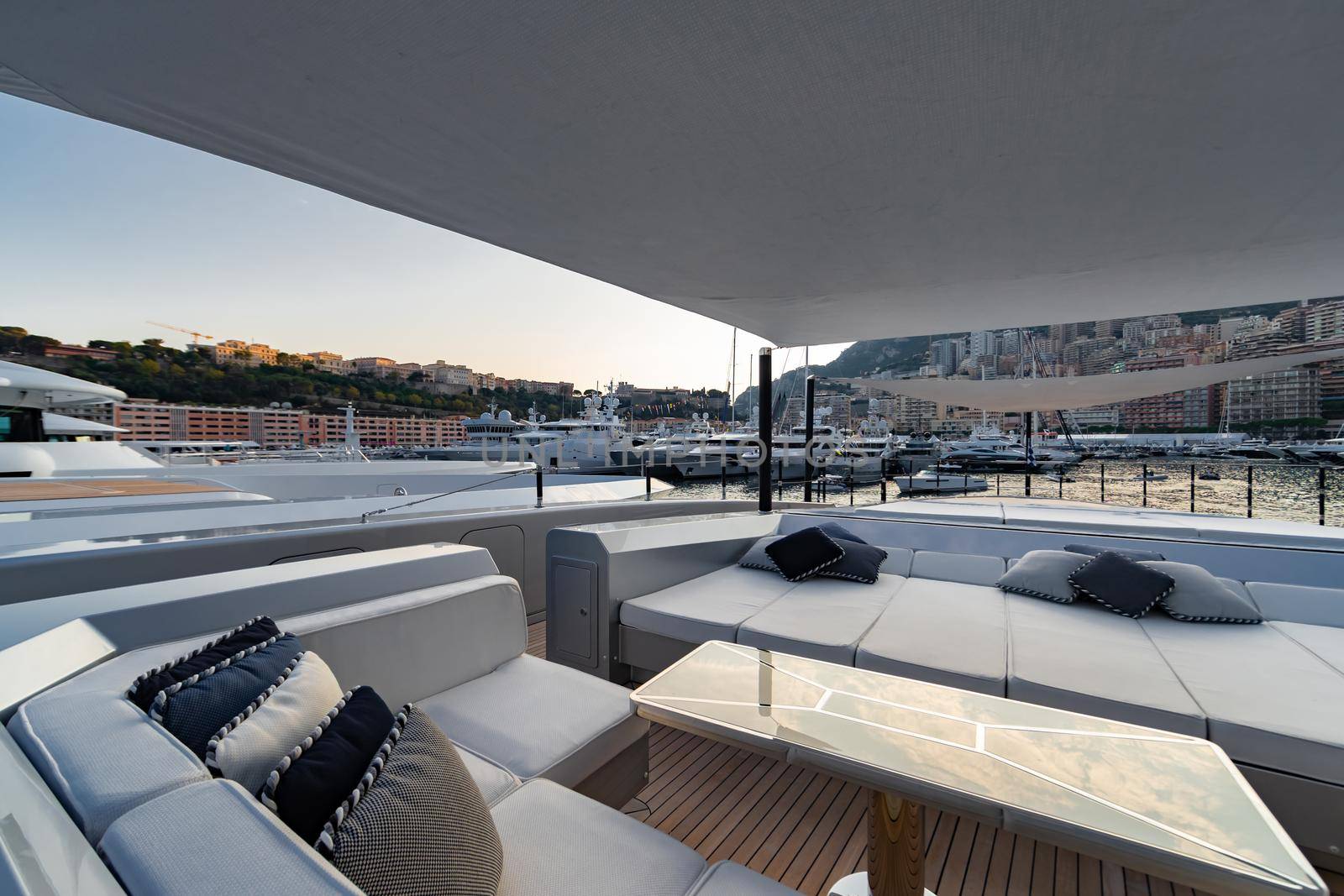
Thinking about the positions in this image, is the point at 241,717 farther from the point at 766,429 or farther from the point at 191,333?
the point at 191,333

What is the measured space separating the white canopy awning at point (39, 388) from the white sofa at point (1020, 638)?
22.5ft

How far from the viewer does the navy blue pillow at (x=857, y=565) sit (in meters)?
2.78

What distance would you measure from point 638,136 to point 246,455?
760 cm

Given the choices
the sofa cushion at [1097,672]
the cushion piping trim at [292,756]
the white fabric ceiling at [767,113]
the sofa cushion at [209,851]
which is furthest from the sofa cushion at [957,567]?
the sofa cushion at [209,851]

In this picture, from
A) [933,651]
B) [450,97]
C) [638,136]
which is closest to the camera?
[450,97]

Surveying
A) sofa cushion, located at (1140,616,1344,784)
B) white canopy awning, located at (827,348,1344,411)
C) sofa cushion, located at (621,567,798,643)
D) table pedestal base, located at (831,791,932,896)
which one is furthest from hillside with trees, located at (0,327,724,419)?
sofa cushion, located at (1140,616,1344,784)

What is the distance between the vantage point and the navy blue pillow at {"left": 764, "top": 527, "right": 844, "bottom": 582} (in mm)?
2826

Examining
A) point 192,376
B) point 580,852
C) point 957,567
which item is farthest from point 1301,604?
point 192,376

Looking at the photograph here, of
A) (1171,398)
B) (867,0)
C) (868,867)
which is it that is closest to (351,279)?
(867,0)

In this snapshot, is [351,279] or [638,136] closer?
[638,136]

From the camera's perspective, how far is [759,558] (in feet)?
9.94

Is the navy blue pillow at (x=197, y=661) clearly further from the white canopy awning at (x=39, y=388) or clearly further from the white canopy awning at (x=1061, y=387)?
the white canopy awning at (x=39, y=388)

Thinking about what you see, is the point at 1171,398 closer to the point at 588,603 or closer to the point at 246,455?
the point at 588,603

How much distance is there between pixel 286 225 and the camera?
6566 millimetres
